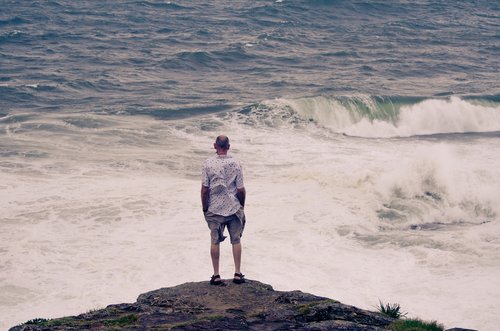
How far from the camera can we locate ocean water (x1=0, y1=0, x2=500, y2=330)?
13789 mm

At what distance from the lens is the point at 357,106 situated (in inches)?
1193

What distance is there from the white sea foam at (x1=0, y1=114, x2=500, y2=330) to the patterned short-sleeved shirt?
3.64 m

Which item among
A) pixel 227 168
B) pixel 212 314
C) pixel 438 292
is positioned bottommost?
pixel 438 292

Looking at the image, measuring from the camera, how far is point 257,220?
1673 cm

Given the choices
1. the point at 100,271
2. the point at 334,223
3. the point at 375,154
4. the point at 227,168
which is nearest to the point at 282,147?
the point at 375,154

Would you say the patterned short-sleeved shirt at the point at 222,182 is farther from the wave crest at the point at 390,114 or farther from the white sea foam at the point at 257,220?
the wave crest at the point at 390,114

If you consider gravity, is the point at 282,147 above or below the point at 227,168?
below

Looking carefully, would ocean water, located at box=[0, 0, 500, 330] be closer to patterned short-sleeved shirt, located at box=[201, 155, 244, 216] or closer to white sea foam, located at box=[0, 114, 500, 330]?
white sea foam, located at box=[0, 114, 500, 330]

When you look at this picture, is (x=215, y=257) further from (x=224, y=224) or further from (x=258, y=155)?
(x=258, y=155)

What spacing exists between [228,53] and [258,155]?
15.4 metres

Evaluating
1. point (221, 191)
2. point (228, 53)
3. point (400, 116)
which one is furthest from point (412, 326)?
point (228, 53)

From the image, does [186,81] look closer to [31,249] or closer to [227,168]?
[31,249]

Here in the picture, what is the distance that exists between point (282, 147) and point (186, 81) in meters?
10.5

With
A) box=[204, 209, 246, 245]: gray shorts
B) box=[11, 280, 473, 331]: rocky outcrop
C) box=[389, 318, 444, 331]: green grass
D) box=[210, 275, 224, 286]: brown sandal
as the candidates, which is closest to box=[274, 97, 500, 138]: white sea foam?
box=[204, 209, 246, 245]: gray shorts
